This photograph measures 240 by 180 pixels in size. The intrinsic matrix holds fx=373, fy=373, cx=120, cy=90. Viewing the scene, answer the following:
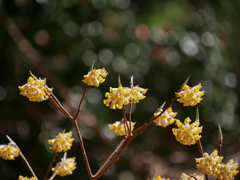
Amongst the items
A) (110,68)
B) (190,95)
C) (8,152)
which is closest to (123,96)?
(190,95)

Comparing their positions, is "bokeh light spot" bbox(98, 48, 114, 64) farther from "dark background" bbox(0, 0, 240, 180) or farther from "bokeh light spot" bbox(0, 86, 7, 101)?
"bokeh light spot" bbox(0, 86, 7, 101)

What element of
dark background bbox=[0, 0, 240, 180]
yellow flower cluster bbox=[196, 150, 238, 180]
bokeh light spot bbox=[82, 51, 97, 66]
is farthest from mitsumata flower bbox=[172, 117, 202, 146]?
bokeh light spot bbox=[82, 51, 97, 66]

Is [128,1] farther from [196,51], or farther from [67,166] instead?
[67,166]

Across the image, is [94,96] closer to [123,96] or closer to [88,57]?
[88,57]

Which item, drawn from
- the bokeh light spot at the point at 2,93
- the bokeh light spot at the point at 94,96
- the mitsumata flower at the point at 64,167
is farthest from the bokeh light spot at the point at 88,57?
the mitsumata flower at the point at 64,167

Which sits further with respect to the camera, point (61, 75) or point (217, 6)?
point (217, 6)

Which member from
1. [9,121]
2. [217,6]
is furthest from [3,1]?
[217,6]

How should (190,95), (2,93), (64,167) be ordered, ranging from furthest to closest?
(2,93) < (64,167) < (190,95)
